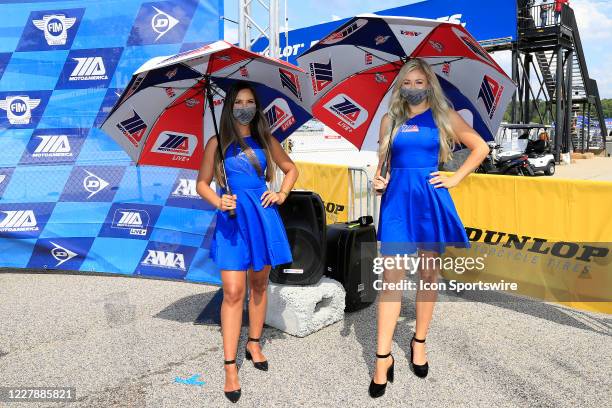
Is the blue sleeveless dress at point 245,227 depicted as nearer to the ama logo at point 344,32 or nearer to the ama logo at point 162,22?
the ama logo at point 344,32

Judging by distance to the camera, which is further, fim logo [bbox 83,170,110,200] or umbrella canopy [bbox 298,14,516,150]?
fim logo [bbox 83,170,110,200]

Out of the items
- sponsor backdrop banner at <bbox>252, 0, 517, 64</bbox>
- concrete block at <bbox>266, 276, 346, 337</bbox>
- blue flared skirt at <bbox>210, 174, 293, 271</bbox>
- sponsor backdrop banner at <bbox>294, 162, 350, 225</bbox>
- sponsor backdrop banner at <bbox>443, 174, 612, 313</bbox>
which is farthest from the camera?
sponsor backdrop banner at <bbox>252, 0, 517, 64</bbox>

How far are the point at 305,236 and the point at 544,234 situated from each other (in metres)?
2.24

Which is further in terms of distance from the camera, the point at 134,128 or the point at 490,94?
the point at 134,128

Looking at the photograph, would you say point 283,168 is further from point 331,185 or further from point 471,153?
point 331,185

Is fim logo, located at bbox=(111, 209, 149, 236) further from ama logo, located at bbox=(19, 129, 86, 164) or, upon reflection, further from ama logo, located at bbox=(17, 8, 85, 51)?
ama logo, located at bbox=(17, 8, 85, 51)

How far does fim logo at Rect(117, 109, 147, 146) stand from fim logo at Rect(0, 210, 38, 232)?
2835mm

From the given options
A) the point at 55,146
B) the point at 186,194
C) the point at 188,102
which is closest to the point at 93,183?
the point at 55,146

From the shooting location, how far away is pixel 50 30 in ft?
17.0

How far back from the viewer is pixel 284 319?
12.5ft

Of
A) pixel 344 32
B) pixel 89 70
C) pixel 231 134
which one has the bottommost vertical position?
pixel 231 134

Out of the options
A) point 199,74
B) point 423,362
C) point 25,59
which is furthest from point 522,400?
point 25,59

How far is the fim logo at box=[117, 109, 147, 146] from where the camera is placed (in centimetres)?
335

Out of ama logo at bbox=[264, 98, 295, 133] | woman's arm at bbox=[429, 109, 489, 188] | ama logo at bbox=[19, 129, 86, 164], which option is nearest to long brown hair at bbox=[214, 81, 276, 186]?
ama logo at bbox=[264, 98, 295, 133]
